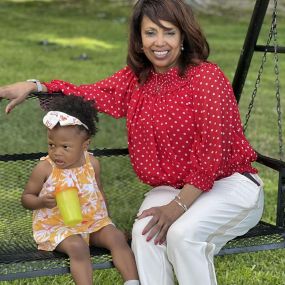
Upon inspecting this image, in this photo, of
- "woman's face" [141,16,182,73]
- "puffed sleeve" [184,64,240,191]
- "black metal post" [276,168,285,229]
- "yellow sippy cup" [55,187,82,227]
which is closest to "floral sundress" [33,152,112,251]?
"yellow sippy cup" [55,187,82,227]

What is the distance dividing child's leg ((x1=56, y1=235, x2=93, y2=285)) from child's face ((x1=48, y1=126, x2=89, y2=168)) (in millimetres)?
317

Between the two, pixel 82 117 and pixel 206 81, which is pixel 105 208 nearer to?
pixel 82 117

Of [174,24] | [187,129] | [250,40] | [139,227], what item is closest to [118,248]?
[139,227]

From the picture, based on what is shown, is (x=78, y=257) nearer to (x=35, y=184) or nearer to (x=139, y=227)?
(x=139, y=227)

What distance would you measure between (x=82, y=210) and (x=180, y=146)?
0.49 meters

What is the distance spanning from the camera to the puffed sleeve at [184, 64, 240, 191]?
3.47 m

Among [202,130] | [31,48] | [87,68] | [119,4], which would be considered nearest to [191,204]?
[202,130]

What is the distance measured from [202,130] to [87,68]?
28.1 feet

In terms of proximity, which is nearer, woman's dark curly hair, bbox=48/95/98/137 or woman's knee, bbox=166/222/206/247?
woman's knee, bbox=166/222/206/247

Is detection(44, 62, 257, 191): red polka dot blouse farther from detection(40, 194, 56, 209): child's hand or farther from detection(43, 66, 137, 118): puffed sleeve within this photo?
detection(40, 194, 56, 209): child's hand

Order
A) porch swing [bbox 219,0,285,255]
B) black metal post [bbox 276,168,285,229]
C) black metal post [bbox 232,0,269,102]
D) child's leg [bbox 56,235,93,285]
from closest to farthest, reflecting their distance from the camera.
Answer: child's leg [bbox 56,235,93,285] < porch swing [bbox 219,0,285,255] < black metal post [bbox 276,168,285,229] < black metal post [bbox 232,0,269,102]

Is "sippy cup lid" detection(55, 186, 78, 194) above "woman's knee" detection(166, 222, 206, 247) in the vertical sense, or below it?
above

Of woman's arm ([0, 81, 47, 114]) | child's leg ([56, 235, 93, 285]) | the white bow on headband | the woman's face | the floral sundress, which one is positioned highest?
the woman's face

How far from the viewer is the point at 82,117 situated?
353cm
